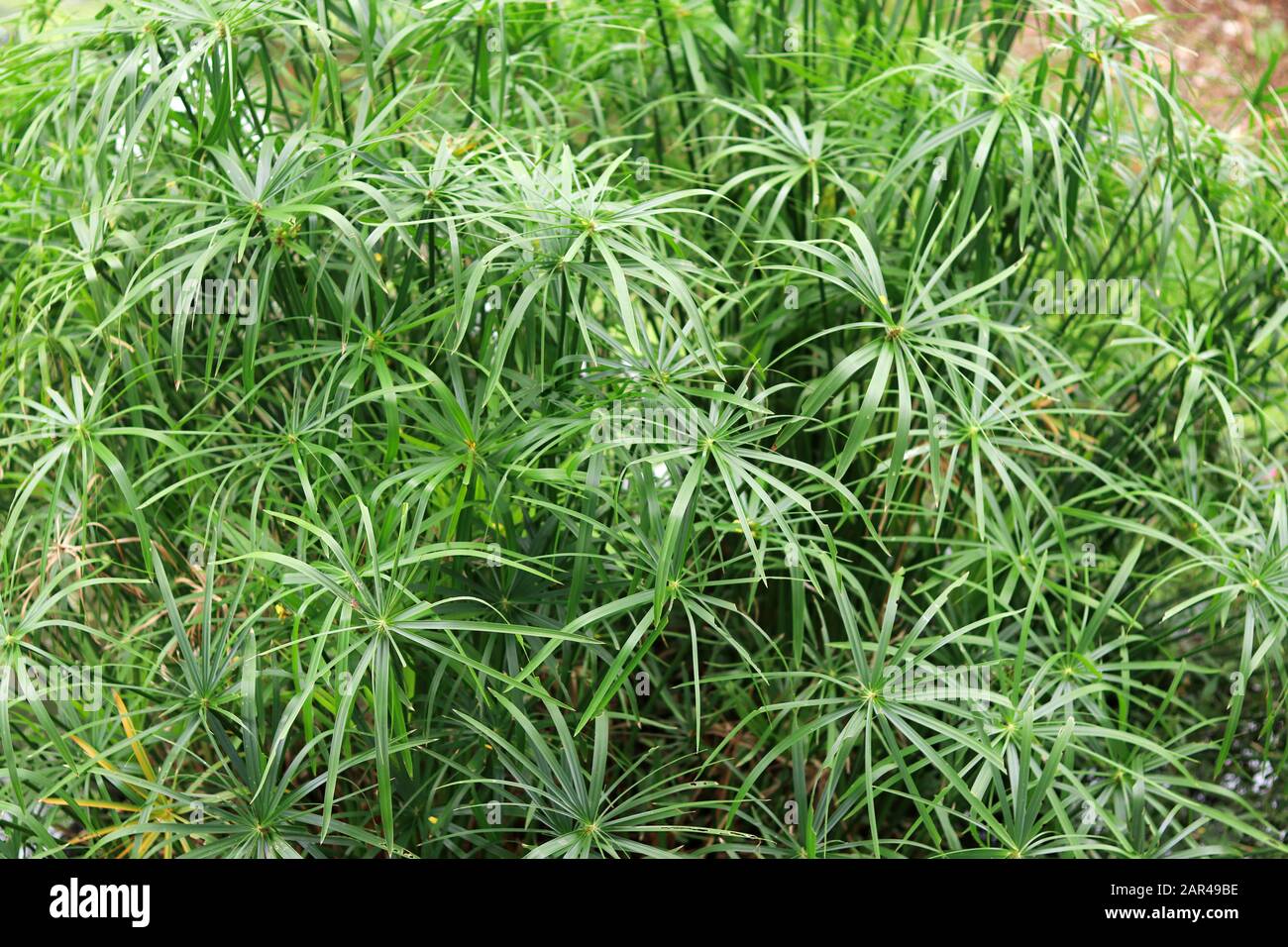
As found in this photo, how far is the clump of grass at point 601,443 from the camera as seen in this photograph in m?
1.57

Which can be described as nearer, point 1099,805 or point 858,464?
point 1099,805

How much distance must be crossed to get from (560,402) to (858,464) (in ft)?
2.06

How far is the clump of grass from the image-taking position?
157 centimetres

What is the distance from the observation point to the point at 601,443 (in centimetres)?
159

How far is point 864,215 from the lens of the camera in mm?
1781
